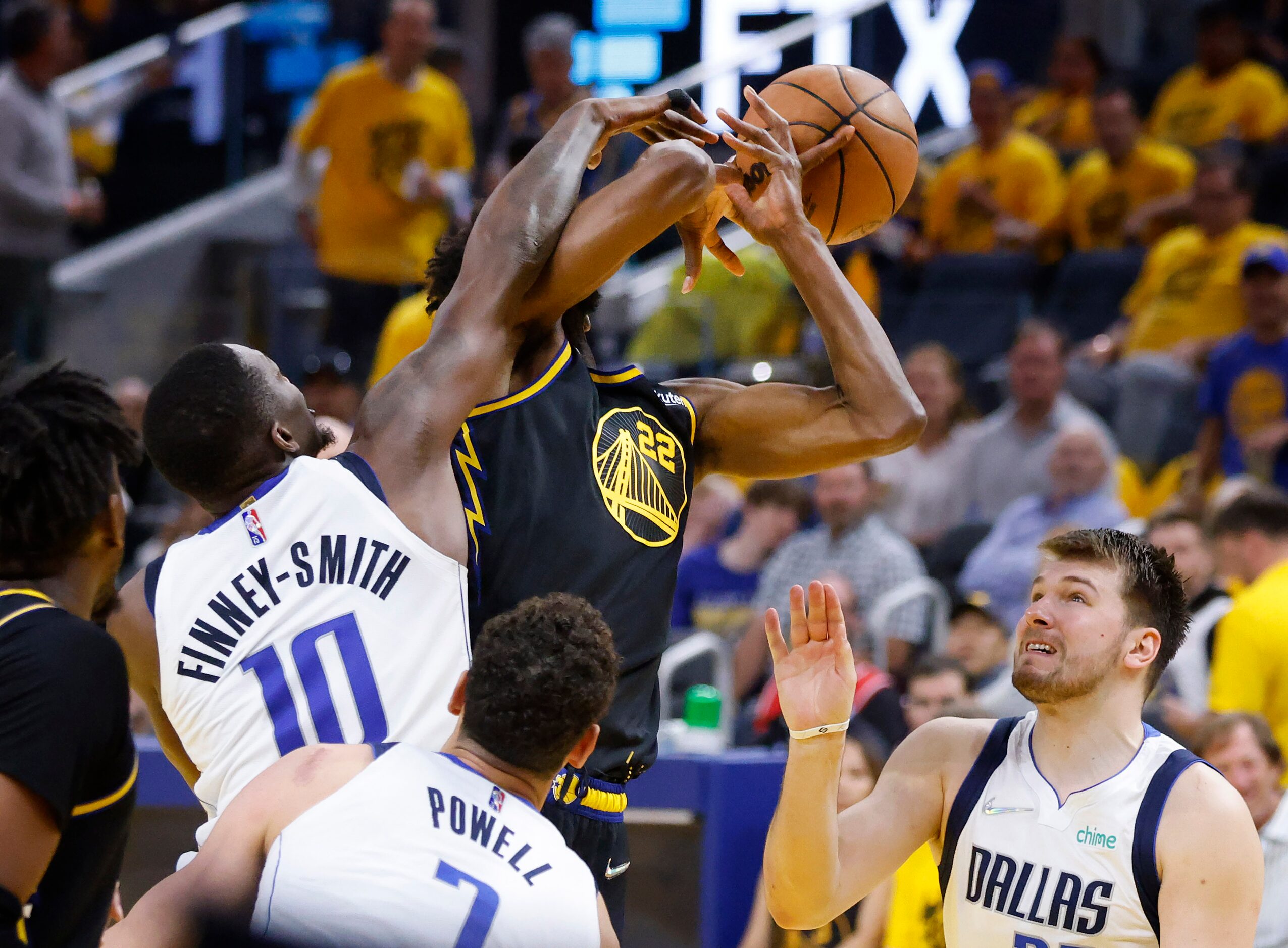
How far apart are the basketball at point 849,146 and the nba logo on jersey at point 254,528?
4.72 feet

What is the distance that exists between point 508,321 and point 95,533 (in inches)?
36.6

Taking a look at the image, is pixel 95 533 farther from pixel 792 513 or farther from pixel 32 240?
pixel 32 240

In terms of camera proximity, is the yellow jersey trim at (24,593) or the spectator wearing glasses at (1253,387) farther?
the spectator wearing glasses at (1253,387)

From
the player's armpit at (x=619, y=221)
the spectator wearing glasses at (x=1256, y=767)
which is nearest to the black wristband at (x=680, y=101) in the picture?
the player's armpit at (x=619, y=221)

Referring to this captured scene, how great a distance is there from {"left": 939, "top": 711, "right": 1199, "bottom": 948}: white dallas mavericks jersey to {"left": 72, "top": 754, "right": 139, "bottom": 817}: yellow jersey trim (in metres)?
1.63

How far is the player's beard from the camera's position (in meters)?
3.20

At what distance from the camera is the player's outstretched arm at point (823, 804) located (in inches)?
124

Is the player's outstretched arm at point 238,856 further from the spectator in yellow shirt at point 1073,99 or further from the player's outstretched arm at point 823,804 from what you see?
the spectator in yellow shirt at point 1073,99

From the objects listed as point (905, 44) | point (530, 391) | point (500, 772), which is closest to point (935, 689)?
point (530, 391)

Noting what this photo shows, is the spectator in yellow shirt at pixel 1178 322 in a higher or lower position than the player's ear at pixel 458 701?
lower

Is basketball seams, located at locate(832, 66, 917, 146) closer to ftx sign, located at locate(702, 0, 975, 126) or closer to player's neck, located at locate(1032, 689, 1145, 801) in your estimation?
player's neck, located at locate(1032, 689, 1145, 801)

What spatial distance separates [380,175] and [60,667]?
7.70 metres

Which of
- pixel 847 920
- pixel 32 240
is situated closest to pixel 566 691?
pixel 847 920

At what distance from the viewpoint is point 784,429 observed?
3449mm
